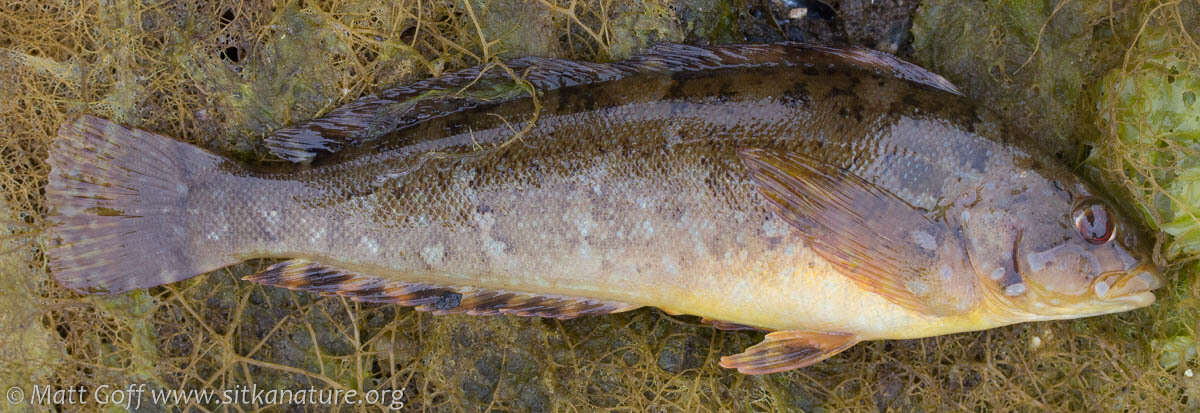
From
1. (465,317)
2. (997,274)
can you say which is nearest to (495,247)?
(465,317)

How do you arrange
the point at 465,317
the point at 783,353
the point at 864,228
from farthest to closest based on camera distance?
1. the point at 465,317
2. the point at 783,353
3. the point at 864,228

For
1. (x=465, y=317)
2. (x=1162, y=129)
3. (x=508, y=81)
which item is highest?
(x=1162, y=129)

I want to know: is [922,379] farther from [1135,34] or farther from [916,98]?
[1135,34]

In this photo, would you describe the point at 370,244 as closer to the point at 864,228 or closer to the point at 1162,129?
the point at 864,228

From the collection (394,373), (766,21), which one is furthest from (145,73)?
(766,21)

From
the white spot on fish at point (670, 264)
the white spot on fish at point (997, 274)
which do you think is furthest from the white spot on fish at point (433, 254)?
the white spot on fish at point (997, 274)

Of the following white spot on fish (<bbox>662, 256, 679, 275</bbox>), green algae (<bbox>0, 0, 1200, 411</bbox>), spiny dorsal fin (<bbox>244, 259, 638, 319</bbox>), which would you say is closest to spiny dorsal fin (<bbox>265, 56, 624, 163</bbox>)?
green algae (<bbox>0, 0, 1200, 411</bbox>)
